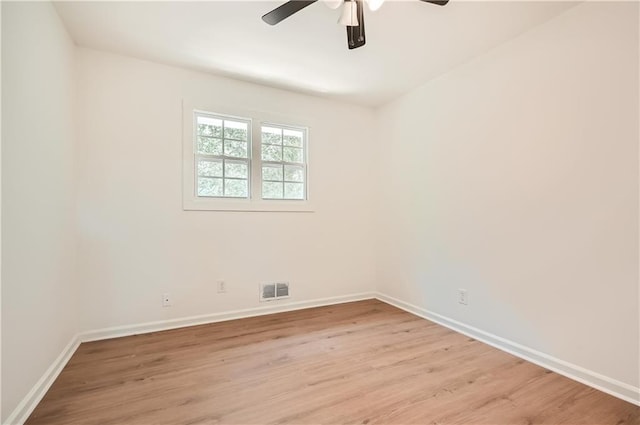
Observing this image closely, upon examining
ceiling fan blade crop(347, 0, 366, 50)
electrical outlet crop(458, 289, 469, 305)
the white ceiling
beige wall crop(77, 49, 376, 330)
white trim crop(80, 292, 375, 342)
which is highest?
the white ceiling

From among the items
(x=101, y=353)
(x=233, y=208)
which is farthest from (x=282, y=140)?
(x=101, y=353)

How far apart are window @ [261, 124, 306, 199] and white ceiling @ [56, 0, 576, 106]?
2.02ft

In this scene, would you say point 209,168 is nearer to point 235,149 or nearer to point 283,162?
point 235,149

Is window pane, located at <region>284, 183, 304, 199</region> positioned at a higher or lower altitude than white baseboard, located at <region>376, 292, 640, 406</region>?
higher

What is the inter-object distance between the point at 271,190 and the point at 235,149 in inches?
23.3

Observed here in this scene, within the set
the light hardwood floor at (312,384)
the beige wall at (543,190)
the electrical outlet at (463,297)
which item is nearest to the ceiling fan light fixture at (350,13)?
the beige wall at (543,190)

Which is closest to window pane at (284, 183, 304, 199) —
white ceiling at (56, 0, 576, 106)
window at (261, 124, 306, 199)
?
window at (261, 124, 306, 199)

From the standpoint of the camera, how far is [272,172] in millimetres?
3455

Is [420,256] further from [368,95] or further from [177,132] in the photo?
[177,132]

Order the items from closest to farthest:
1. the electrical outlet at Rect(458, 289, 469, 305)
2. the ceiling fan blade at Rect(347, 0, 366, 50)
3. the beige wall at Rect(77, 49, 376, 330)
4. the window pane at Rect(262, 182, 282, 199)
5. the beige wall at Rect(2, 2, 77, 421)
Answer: the beige wall at Rect(2, 2, 77, 421), the ceiling fan blade at Rect(347, 0, 366, 50), the beige wall at Rect(77, 49, 376, 330), the electrical outlet at Rect(458, 289, 469, 305), the window pane at Rect(262, 182, 282, 199)

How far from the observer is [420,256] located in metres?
3.31

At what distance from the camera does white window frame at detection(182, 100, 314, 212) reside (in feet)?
9.70

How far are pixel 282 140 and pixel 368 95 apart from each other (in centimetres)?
117

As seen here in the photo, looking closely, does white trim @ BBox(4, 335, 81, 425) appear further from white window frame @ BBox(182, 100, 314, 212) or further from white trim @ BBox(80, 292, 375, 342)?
white window frame @ BBox(182, 100, 314, 212)
